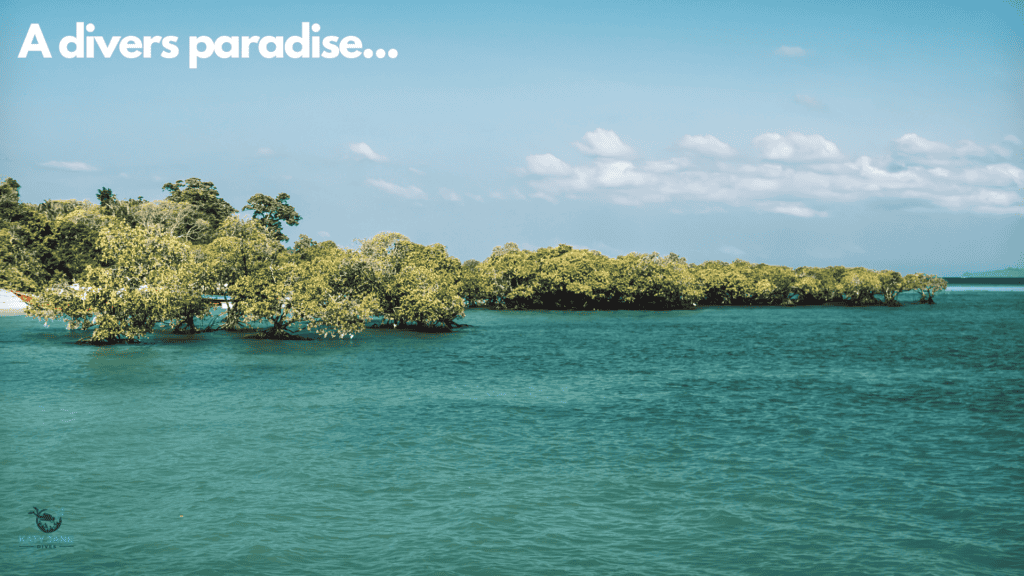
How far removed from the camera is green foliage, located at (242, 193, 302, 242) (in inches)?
5969

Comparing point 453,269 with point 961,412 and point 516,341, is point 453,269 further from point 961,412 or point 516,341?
point 961,412

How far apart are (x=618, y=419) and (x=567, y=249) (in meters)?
126

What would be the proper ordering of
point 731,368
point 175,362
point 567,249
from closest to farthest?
point 175,362
point 731,368
point 567,249

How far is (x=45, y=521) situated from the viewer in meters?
18.8

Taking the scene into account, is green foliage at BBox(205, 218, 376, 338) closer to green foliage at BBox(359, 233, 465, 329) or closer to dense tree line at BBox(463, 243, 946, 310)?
green foliage at BBox(359, 233, 465, 329)

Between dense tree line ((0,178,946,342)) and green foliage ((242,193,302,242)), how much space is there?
0.78 feet

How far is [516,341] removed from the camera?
243 feet

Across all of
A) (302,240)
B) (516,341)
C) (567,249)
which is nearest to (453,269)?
(302,240)

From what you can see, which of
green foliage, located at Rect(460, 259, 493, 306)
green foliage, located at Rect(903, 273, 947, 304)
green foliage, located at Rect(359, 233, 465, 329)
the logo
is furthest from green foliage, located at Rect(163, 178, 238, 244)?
green foliage, located at Rect(903, 273, 947, 304)

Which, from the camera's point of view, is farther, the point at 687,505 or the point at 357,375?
the point at 357,375

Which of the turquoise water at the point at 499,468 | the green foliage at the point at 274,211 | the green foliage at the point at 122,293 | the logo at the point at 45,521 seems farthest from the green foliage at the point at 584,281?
the logo at the point at 45,521

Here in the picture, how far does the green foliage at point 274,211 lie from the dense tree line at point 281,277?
0.78 ft

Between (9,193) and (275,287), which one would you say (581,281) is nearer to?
(275,287)

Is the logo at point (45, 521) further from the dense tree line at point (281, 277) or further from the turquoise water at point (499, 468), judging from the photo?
the dense tree line at point (281, 277)
